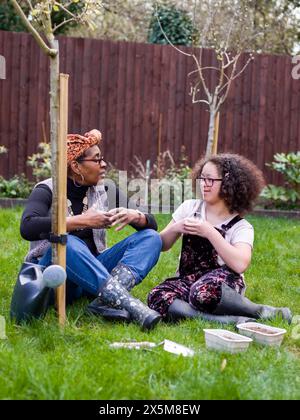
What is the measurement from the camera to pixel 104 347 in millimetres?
3074

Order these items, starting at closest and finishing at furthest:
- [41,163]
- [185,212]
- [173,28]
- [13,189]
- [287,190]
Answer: [185,212]
[13,189]
[287,190]
[41,163]
[173,28]

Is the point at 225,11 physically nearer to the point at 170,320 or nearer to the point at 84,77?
the point at 84,77

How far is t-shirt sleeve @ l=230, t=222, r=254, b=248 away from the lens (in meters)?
3.89

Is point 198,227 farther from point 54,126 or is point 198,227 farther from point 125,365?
point 125,365

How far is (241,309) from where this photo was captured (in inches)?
151

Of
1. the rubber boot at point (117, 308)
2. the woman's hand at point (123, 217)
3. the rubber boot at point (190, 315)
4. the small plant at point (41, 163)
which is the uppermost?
the woman's hand at point (123, 217)

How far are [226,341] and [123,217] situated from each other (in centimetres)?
93

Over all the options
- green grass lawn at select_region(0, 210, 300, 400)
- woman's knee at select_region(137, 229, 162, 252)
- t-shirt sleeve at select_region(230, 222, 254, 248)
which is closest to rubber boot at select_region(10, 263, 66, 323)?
green grass lawn at select_region(0, 210, 300, 400)

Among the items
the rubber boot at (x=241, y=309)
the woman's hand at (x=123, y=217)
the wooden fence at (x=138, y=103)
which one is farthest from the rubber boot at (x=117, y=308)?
the wooden fence at (x=138, y=103)

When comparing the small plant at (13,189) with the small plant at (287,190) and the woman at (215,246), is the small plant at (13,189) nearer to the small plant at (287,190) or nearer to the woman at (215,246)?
the small plant at (287,190)

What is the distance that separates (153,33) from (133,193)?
4341mm

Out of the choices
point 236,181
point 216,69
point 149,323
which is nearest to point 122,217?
point 149,323

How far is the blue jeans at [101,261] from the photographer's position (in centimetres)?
358

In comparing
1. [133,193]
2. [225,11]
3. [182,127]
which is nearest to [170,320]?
[133,193]
